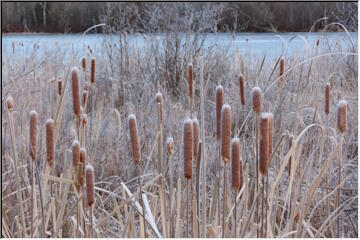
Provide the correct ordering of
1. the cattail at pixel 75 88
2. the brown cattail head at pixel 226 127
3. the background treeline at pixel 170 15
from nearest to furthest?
the brown cattail head at pixel 226 127 < the cattail at pixel 75 88 < the background treeline at pixel 170 15

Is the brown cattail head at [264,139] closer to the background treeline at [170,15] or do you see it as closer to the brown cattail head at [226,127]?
the brown cattail head at [226,127]

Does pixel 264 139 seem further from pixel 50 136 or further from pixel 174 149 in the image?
pixel 174 149

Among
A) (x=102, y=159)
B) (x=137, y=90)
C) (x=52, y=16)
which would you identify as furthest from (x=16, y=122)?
(x=52, y=16)

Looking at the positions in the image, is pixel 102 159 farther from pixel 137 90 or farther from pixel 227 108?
pixel 227 108

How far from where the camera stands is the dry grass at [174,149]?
0.85 meters

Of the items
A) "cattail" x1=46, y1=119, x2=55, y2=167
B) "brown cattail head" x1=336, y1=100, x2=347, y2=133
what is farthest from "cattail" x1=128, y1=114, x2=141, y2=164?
"brown cattail head" x1=336, y1=100, x2=347, y2=133

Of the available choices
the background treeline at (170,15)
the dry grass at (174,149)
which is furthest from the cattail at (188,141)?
the background treeline at (170,15)

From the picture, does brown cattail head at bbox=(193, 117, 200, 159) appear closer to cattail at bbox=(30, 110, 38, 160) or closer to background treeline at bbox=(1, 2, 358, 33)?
cattail at bbox=(30, 110, 38, 160)

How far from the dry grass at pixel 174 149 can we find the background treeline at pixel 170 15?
0.56 ft

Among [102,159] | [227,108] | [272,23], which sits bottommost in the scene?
[102,159]

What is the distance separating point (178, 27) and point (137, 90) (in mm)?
621

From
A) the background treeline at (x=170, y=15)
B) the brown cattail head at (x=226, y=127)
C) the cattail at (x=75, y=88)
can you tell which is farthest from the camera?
the background treeline at (x=170, y=15)

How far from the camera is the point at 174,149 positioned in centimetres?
191

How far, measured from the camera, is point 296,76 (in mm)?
2684
